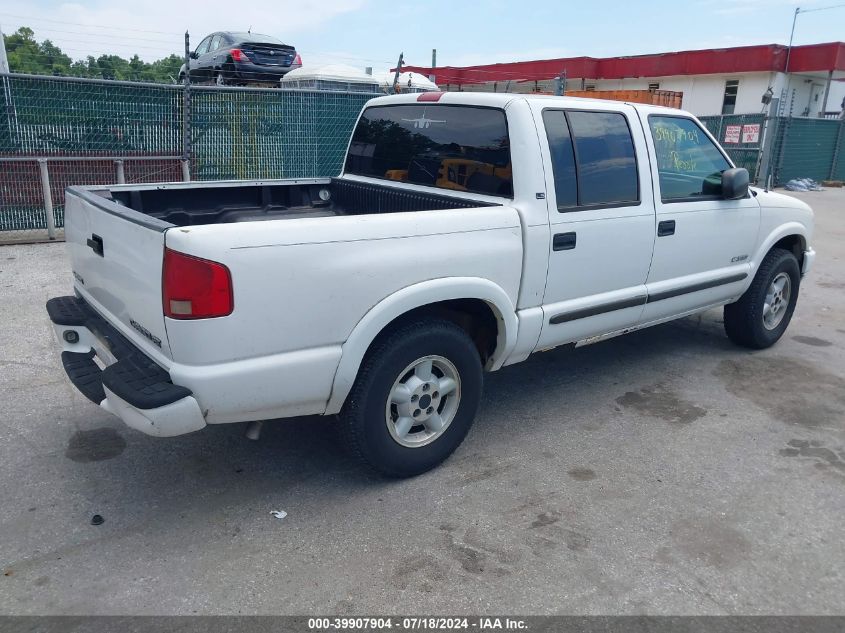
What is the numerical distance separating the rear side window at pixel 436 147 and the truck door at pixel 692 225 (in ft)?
4.00

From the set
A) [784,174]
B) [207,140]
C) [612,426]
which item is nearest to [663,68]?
[784,174]

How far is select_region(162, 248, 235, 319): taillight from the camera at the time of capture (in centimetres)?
270

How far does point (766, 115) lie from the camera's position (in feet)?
57.8

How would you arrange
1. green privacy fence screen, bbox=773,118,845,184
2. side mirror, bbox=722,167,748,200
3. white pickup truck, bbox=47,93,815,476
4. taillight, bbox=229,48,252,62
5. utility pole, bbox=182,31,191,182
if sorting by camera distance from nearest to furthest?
white pickup truck, bbox=47,93,815,476 < side mirror, bbox=722,167,748,200 < utility pole, bbox=182,31,191,182 < taillight, bbox=229,48,252,62 < green privacy fence screen, bbox=773,118,845,184

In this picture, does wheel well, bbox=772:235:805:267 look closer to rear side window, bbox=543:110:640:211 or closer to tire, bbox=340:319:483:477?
rear side window, bbox=543:110:640:211

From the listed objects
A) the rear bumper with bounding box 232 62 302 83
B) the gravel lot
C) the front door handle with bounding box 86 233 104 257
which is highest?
the rear bumper with bounding box 232 62 302 83

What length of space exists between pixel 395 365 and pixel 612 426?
67.5 inches

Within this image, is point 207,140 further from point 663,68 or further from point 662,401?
point 663,68

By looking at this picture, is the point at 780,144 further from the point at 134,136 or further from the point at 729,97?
the point at 134,136

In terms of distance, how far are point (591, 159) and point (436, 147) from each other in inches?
36.3

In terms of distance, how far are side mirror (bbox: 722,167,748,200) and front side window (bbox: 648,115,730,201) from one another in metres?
0.08

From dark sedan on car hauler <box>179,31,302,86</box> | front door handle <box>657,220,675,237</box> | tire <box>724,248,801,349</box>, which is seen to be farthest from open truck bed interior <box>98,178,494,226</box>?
dark sedan on car hauler <box>179,31,302,86</box>

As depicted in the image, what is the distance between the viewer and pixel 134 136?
365 inches

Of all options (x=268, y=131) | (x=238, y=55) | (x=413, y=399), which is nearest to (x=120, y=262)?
(x=413, y=399)
